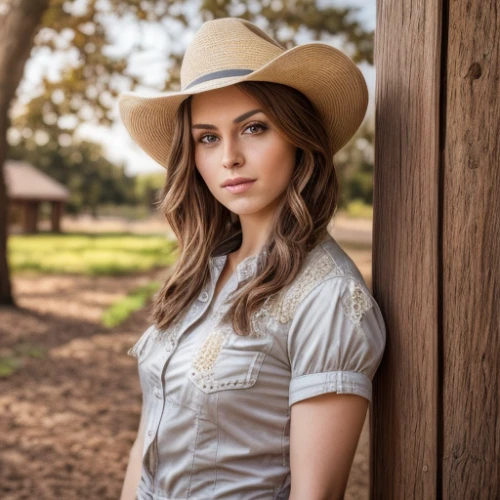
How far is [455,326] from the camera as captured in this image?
4.62ft

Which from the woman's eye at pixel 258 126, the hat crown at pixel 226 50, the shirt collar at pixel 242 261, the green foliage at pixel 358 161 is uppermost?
the green foliage at pixel 358 161

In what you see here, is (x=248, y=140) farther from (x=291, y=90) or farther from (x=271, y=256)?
(x=271, y=256)

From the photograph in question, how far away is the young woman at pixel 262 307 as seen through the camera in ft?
4.79

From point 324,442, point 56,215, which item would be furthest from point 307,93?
point 56,215

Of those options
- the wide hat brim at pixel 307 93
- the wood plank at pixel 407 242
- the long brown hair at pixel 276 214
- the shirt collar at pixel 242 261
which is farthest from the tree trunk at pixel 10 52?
the wood plank at pixel 407 242

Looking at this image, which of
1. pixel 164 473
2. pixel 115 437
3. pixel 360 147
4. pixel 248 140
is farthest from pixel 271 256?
pixel 360 147

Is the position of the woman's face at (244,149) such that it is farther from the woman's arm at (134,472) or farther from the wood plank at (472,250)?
the woman's arm at (134,472)

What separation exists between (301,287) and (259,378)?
0.26 m

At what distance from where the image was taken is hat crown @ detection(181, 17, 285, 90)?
67.3 inches

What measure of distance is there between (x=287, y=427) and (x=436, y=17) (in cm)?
107

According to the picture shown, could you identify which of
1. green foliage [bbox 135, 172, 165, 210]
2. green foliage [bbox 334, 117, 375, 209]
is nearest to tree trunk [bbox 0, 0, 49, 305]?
green foliage [bbox 334, 117, 375, 209]

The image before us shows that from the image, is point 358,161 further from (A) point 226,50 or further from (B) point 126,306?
(A) point 226,50

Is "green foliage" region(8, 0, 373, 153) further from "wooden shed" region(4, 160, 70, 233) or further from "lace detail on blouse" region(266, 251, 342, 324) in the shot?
"wooden shed" region(4, 160, 70, 233)

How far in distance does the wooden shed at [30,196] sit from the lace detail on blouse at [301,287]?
98.5 feet
